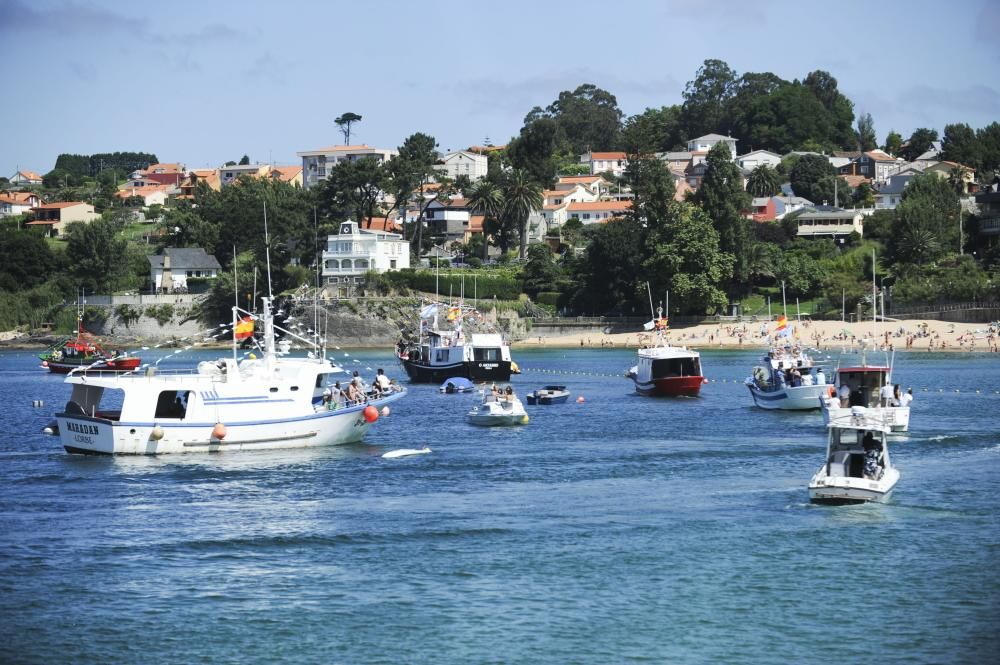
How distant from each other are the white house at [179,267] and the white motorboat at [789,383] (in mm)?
104667

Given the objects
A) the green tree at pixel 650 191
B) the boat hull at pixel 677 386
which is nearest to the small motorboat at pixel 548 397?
the boat hull at pixel 677 386

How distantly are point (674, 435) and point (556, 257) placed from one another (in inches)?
4218

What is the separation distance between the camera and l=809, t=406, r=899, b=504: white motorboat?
38.9 meters

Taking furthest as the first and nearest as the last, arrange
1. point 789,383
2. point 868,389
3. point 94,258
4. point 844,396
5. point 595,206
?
point 595,206 < point 94,258 < point 789,383 < point 868,389 < point 844,396

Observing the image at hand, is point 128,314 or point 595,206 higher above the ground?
point 595,206

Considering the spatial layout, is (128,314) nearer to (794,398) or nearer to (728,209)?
(728,209)

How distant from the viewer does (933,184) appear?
5940 inches

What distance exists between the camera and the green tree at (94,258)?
6284 inches

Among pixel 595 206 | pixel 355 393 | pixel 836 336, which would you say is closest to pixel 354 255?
pixel 595 206

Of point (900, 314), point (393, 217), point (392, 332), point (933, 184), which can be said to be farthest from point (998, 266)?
point (393, 217)

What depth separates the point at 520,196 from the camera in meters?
159

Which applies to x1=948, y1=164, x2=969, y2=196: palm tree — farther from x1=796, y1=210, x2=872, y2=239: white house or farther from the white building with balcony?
the white building with balcony

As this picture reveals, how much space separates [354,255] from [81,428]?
104 m

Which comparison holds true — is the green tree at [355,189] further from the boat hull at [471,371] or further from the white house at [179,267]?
the boat hull at [471,371]
